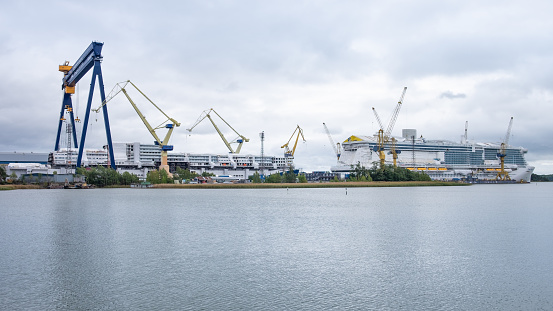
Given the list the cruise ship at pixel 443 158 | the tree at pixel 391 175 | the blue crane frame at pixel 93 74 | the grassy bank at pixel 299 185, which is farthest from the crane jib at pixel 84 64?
the cruise ship at pixel 443 158

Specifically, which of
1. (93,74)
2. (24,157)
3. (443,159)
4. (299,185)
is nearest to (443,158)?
(443,159)

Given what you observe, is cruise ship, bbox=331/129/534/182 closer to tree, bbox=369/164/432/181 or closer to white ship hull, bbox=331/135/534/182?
white ship hull, bbox=331/135/534/182

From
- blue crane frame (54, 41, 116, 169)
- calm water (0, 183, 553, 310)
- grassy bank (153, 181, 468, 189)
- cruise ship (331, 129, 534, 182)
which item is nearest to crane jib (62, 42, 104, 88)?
blue crane frame (54, 41, 116, 169)

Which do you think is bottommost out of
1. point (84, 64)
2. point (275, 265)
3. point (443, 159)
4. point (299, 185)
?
point (275, 265)

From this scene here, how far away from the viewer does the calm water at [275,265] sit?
1165 centimetres

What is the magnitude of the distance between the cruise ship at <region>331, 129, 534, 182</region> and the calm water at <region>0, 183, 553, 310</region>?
85448mm

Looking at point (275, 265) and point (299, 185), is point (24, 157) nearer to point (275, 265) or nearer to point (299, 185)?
point (299, 185)

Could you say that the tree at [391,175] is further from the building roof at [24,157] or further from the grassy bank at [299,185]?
the building roof at [24,157]

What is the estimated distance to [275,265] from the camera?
51.1 ft

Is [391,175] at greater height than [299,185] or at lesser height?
greater

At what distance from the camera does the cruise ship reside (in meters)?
112

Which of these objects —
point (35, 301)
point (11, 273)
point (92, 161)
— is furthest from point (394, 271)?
point (92, 161)

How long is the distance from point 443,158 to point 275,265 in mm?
108281

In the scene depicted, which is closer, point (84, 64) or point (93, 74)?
point (93, 74)
